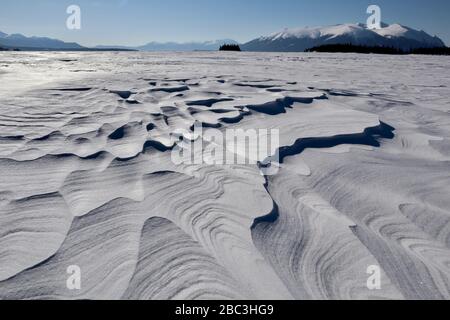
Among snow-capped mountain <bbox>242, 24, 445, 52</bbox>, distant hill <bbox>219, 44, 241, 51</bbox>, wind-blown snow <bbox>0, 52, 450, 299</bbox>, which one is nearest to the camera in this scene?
wind-blown snow <bbox>0, 52, 450, 299</bbox>

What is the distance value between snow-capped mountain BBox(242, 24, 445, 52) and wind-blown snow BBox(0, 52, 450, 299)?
131 m

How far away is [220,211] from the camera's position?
1.35 metres

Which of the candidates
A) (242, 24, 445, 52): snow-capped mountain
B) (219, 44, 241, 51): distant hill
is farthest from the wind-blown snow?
(242, 24, 445, 52): snow-capped mountain

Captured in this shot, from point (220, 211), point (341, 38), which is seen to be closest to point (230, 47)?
point (220, 211)

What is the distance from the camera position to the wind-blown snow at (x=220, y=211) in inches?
39.3

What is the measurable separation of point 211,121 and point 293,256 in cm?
166

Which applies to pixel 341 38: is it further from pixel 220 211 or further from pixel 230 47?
pixel 220 211

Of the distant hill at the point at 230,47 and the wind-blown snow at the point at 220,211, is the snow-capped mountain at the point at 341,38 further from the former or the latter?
the wind-blown snow at the point at 220,211

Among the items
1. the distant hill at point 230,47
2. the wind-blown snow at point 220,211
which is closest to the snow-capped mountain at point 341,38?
the distant hill at point 230,47

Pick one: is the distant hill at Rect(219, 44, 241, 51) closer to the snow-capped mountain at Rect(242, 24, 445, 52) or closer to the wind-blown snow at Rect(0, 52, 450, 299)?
the wind-blown snow at Rect(0, 52, 450, 299)

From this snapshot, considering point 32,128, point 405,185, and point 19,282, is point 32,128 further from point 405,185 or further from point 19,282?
point 405,185

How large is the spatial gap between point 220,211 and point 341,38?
157 meters

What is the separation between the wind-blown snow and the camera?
1.00 meters
